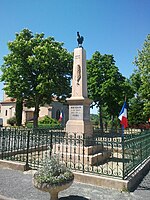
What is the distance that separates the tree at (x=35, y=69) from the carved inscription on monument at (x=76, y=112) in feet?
40.5

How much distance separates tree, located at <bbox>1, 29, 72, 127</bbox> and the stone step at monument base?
13749 millimetres

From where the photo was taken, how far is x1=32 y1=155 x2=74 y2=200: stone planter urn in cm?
429

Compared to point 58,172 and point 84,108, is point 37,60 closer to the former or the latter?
point 84,108

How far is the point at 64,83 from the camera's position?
80.5 feet

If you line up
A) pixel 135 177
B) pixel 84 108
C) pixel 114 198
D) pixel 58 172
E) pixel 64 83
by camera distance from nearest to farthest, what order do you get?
1. pixel 58 172
2. pixel 114 198
3. pixel 135 177
4. pixel 84 108
5. pixel 64 83

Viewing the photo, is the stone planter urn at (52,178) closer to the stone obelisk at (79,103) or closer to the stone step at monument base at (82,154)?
the stone step at monument base at (82,154)

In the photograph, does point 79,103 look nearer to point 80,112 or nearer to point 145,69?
point 80,112

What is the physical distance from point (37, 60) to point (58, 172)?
19.5 metres

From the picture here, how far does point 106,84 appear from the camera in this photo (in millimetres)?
25219

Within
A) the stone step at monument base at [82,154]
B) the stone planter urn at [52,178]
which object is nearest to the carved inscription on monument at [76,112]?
the stone step at monument base at [82,154]

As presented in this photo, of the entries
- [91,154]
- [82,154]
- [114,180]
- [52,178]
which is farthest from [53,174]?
[91,154]

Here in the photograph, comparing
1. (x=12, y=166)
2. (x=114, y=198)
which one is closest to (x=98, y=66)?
(x=12, y=166)

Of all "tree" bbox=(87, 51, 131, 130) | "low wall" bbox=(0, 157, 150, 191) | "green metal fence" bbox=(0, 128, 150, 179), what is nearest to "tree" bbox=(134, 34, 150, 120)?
"tree" bbox=(87, 51, 131, 130)

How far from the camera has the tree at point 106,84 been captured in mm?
25312
